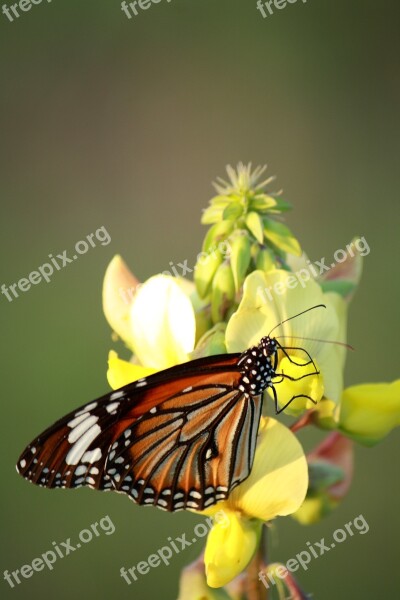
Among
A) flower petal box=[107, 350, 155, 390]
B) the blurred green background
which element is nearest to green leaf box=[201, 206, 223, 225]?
flower petal box=[107, 350, 155, 390]

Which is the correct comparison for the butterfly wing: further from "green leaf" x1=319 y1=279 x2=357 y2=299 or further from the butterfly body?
"green leaf" x1=319 y1=279 x2=357 y2=299

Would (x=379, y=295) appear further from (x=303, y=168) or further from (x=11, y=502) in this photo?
(x=11, y=502)

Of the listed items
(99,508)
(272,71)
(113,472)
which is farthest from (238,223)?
(272,71)

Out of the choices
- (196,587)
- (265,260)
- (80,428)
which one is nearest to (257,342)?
(265,260)

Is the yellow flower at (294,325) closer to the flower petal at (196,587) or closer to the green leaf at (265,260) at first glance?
the green leaf at (265,260)

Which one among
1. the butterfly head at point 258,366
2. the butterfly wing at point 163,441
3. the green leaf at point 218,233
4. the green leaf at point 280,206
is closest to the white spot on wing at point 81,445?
the butterfly wing at point 163,441

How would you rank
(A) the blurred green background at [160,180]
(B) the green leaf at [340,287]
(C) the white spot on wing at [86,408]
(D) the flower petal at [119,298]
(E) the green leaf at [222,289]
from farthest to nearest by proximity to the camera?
(A) the blurred green background at [160,180] → (D) the flower petal at [119,298] → (B) the green leaf at [340,287] → (E) the green leaf at [222,289] → (C) the white spot on wing at [86,408]
